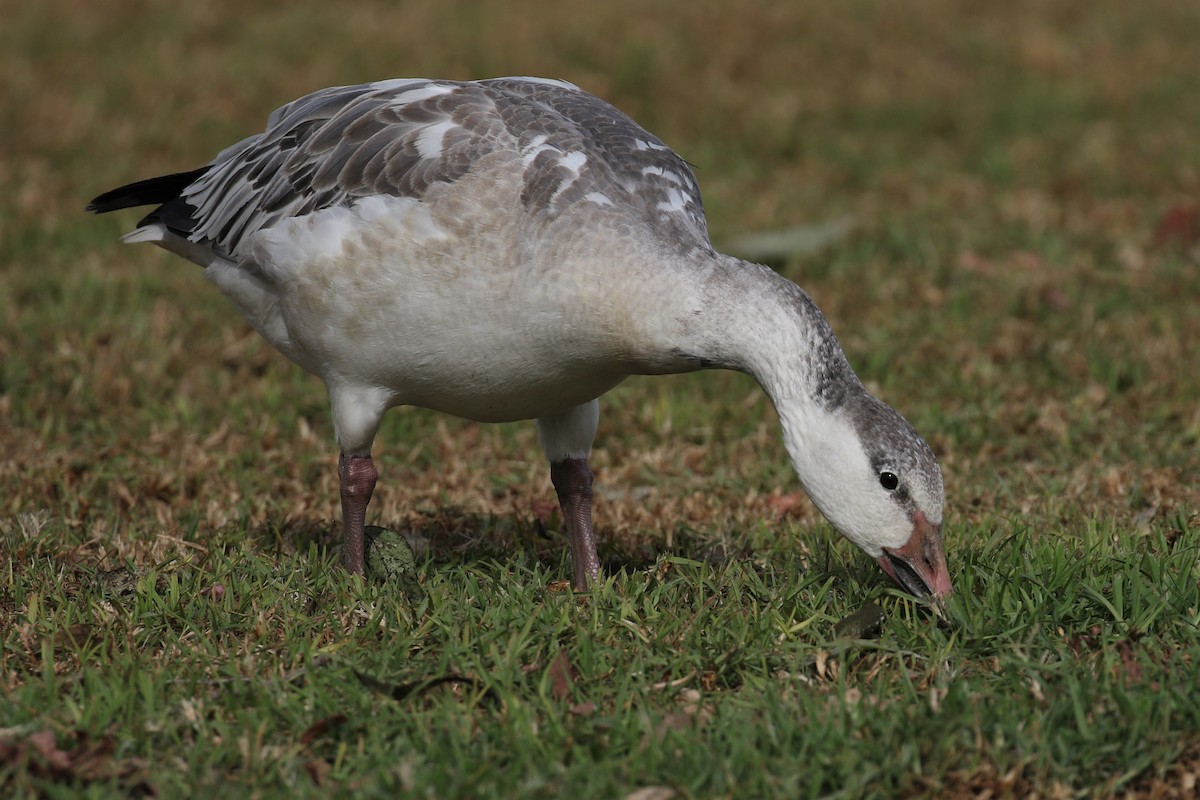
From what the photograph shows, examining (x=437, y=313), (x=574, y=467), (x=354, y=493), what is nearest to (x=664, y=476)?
(x=574, y=467)

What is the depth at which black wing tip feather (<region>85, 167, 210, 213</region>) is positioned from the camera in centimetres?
534

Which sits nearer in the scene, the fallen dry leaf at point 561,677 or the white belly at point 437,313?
the fallen dry leaf at point 561,677

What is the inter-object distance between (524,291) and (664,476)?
1.96 metres

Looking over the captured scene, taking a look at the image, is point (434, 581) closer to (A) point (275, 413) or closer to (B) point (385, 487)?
(B) point (385, 487)

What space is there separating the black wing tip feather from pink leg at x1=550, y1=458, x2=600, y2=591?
5.83ft

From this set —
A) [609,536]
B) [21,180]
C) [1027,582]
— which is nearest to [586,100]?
[609,536]

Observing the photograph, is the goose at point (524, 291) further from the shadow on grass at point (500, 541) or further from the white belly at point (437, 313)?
the shadow on grass at point (500, 541)

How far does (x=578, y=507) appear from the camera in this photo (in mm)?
4977

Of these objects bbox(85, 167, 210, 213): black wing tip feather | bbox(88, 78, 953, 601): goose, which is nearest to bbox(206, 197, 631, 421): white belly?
bbox(88, 78, 953, 601): goose

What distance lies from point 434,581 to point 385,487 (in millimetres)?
1328

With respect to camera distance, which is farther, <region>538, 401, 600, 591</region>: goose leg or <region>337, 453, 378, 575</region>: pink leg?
<region>538, 401, 600, 591</region>: goose leg

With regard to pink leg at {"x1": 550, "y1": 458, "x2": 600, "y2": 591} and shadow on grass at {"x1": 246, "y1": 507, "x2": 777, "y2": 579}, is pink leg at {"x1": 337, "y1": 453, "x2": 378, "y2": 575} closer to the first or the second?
shadow on grass at {"x1": 246, "y1": 507, "x2": 777, "y2": 579}

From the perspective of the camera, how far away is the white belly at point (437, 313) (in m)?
4.18

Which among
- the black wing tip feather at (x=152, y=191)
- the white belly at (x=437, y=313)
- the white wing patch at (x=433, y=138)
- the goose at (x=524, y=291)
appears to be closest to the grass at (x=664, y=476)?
the goose at (x=524, y=291)
